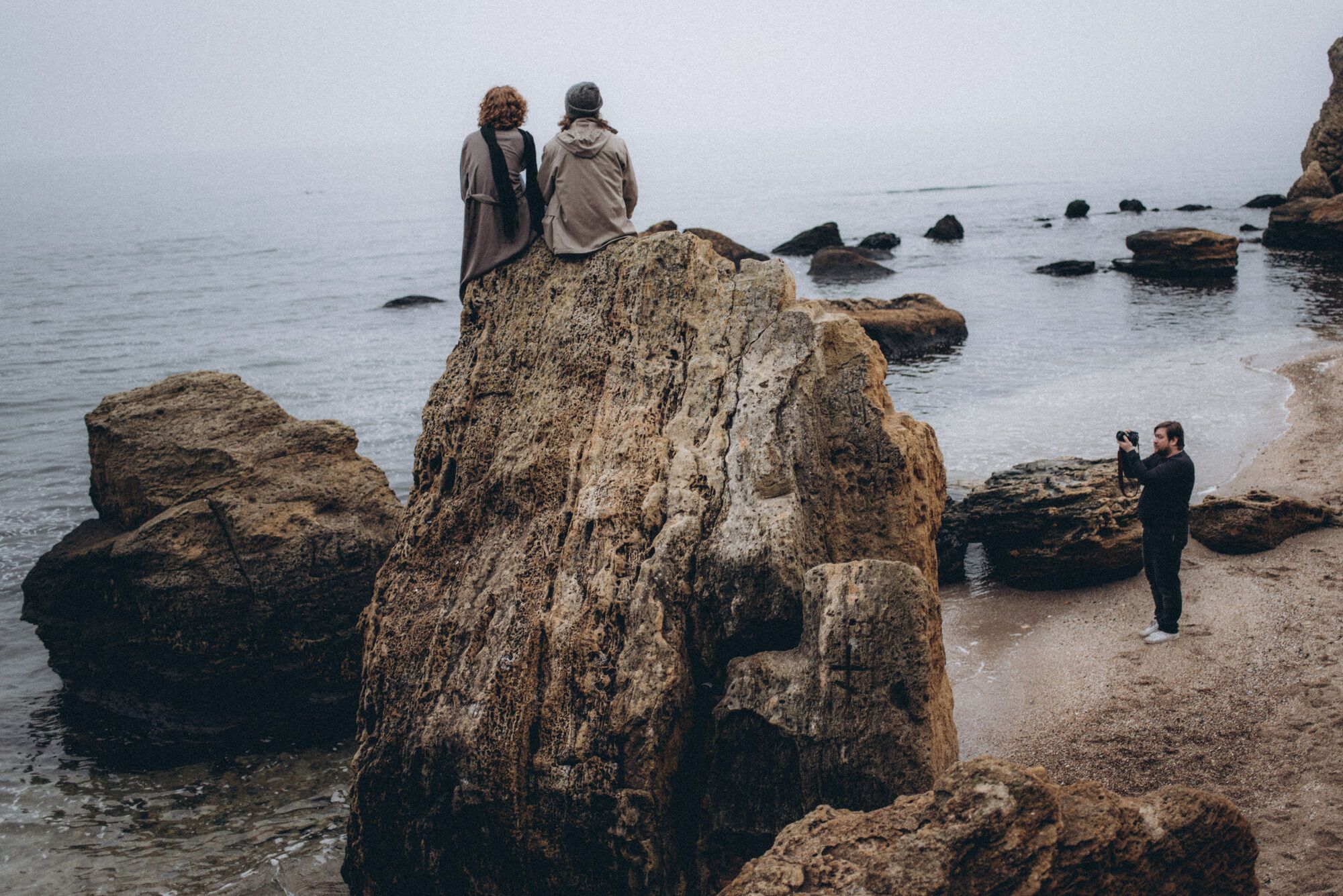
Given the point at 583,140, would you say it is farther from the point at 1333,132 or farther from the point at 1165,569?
the point at 1333,132

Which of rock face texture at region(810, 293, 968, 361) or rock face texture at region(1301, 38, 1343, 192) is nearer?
rock face texture at region(810, 293, 968, 361)

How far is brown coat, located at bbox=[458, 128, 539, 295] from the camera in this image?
6844mm

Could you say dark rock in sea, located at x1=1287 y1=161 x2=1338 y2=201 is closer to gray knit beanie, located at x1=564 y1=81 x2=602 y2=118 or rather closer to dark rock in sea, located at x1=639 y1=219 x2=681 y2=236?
dark rock in sea, located at x1=639 y1=219 x2=681 y2=236

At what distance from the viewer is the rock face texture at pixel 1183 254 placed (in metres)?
32.2

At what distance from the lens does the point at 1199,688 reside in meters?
7.26

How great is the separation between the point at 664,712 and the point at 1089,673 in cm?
442

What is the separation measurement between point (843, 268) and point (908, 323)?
1409 centimetres

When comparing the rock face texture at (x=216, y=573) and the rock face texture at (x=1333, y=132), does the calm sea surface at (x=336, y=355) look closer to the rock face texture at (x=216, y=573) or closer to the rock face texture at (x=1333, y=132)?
the rock face texture at (x=216, y=573)

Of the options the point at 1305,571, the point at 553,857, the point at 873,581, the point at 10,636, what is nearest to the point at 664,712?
the point at 553,857

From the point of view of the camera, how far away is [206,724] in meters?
8.74

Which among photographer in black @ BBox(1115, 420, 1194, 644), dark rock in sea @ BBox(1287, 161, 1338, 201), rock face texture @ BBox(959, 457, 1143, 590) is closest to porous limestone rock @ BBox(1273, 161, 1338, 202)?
dark rock in sea @ BBox(1287, 161, 1338, 201)

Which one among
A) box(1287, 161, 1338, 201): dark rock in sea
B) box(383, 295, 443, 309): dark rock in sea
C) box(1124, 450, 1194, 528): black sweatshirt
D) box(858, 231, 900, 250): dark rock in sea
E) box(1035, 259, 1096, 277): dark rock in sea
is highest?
box(1287, 161, 1338, 201): dark rock in sea

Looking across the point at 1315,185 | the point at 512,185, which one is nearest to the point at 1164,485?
the point at 512,185

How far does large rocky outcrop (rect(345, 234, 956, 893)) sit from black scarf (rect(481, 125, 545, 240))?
17.8 inches
